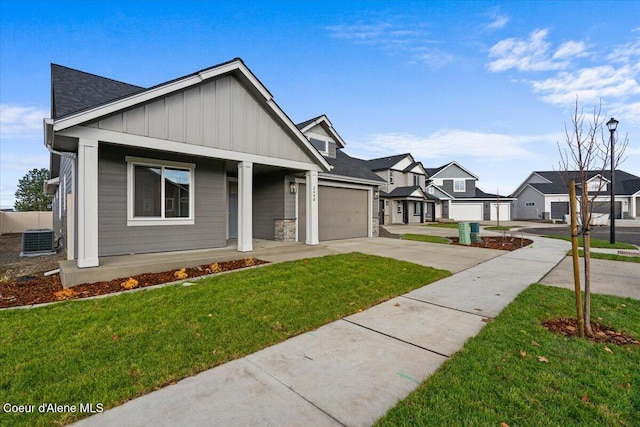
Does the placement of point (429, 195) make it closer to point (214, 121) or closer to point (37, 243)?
point (214, 121)

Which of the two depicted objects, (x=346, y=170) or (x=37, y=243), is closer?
(x=37, y=243)

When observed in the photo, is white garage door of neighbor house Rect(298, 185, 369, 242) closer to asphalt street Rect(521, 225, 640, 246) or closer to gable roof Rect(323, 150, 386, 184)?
gable roof Rect(323, 150, 386, 184)

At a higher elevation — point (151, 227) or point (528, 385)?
point (151, 227)

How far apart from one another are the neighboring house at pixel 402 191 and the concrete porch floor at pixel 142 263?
20.2 metres

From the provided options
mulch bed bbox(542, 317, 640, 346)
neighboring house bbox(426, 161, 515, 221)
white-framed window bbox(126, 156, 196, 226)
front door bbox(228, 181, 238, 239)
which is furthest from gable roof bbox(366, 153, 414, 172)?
mulch bed bbox(542, 317, 640, 346)

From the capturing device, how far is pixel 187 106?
7.50m

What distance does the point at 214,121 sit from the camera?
26.3 ft

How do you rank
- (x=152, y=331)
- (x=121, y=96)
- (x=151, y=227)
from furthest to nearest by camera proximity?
1. (x=151, y=227)
2. (x=121, y=96)
3. (x=152, y=331)

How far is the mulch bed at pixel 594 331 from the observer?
3504 mm

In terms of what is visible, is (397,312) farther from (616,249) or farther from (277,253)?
(616,249)

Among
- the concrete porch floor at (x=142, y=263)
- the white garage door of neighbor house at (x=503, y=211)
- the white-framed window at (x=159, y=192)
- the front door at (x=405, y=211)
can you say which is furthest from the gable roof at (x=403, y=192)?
the white-framed window at (x=159, y=192)

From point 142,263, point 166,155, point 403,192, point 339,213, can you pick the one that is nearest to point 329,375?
point 142,263

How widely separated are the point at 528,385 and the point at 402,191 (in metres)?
26.3

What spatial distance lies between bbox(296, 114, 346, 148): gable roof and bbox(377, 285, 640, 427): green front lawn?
1157 centimetres
